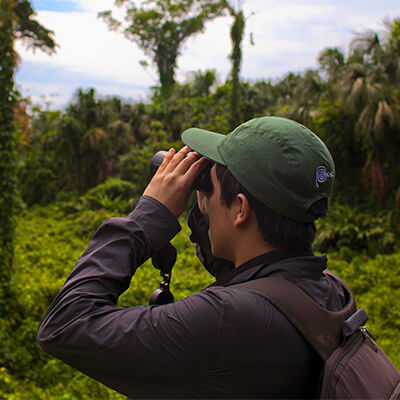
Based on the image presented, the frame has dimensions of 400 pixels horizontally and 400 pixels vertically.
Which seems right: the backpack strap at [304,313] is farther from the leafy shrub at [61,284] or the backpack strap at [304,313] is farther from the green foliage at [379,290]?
the green foliage at [379,290]

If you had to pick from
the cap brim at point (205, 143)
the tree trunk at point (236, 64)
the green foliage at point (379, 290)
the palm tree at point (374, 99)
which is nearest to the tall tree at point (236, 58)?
the tree trunk at point (236, 64)

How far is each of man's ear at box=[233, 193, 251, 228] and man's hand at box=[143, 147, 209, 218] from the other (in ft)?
0.46

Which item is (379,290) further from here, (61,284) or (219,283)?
(219,283)

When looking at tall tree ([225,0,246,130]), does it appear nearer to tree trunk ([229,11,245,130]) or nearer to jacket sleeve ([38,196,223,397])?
tree trunk ([229,11,245,130])

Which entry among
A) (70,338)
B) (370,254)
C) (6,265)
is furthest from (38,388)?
(370,254)

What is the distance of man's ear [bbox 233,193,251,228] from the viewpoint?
1.03 m

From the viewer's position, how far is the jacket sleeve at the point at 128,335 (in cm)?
85

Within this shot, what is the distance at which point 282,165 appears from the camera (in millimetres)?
991

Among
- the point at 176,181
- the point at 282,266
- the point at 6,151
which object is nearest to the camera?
the point at 282,266

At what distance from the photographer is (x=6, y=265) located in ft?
18.5

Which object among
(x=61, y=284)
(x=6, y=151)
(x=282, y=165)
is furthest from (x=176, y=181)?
(x=61, y=284)

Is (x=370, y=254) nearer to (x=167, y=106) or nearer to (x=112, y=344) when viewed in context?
(x=112, y=344)

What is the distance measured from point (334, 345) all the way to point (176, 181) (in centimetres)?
55

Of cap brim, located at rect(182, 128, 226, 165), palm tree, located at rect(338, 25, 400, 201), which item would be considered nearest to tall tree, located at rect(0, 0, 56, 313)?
cap brim, located at rect(182, 128, 226, 165)
